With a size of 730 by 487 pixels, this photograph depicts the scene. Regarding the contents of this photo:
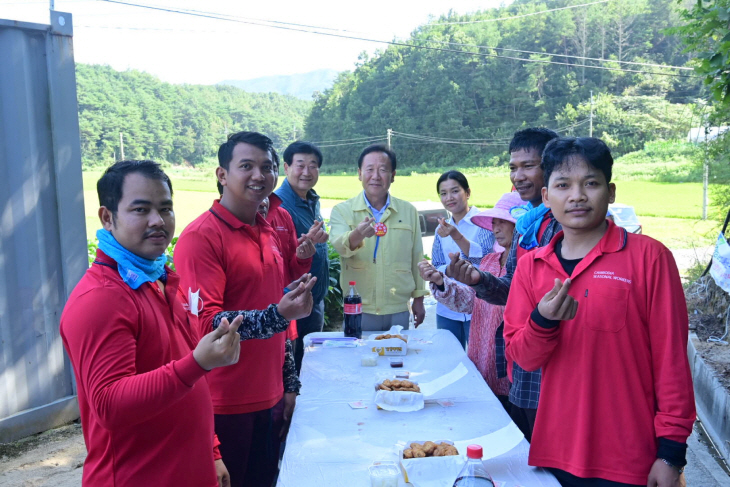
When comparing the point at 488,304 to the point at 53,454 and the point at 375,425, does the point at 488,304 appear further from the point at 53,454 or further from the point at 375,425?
the point at 53,454

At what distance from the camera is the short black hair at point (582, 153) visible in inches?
74.6

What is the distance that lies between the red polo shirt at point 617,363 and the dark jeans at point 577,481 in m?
0.02

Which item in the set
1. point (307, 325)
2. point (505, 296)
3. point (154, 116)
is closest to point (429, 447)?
point (505, 296)

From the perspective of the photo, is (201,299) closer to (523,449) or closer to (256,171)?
(256,171)

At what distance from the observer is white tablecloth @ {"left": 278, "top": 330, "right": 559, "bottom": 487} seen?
185 cm

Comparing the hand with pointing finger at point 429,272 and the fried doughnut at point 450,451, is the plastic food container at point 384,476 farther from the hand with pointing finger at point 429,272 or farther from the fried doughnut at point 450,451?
the hand with pointing finger at point 429,272

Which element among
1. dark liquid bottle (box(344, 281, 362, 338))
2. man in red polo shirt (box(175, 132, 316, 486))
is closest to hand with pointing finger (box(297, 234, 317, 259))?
dark liquid bottle (box(344, 281, 362, 338))

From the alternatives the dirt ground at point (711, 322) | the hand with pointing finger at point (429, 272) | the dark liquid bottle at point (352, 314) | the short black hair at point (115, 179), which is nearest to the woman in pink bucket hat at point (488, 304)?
the hand with pointing finger at point (429, 272)

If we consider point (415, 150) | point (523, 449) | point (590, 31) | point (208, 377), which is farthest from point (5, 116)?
point (590, 31)

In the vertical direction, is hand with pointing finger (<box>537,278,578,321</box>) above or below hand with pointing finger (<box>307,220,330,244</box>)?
below

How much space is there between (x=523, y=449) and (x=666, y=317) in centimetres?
68

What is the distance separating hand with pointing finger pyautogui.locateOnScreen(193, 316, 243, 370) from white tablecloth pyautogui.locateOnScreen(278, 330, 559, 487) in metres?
0.54

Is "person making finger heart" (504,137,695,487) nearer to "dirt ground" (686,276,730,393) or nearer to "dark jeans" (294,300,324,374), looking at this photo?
"dark jeans" (294,300,324,374)

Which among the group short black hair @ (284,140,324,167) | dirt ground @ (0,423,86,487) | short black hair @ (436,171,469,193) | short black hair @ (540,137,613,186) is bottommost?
dirt ground @ (0,423,86,487)
